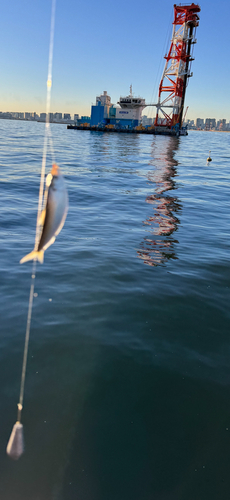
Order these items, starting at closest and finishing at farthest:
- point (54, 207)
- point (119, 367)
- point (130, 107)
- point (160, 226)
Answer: point (54, 207) → point (119, 367) → point (160, 226) → point (130, 107)

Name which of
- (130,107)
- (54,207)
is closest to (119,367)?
(54,207)

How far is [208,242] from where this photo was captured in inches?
344

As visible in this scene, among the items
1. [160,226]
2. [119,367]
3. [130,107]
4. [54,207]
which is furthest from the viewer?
[130,107]

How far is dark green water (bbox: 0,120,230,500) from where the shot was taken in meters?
3.06

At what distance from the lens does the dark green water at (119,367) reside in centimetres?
306

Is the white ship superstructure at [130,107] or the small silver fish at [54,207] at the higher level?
the white ship superstructure at [130,107]

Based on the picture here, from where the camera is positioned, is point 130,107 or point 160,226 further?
point 130,107

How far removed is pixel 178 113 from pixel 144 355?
317 ft

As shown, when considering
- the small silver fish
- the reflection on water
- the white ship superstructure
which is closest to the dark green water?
the reflection on water

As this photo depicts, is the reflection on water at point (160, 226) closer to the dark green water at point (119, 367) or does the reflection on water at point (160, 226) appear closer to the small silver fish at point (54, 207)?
the dark green water at point (119, 367)

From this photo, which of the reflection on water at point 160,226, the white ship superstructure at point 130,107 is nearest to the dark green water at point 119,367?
the reflection on water at point 160,226

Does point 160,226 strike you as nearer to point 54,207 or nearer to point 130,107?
point 54,207

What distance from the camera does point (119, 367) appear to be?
13.7 feet

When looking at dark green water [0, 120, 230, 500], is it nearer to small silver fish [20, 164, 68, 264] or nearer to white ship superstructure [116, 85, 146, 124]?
small silver fish [20, 164, 68, 264]
